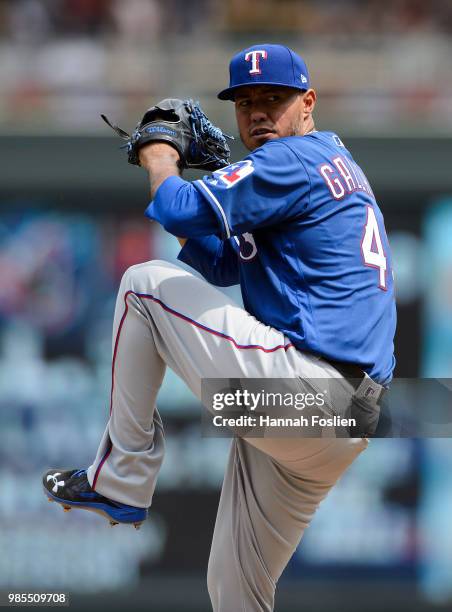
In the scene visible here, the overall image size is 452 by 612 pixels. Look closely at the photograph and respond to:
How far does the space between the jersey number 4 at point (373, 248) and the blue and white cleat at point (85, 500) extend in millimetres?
986

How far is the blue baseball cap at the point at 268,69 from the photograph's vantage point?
3.56 metres

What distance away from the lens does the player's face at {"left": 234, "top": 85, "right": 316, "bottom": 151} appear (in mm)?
3617

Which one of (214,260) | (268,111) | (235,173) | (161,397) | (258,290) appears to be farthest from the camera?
(161,397)

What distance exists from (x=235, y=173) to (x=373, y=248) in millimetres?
481

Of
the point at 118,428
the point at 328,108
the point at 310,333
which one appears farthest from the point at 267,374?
the point at 328,108

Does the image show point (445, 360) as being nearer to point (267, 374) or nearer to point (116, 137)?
point (116, 137)

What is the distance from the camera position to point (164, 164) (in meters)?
3.52

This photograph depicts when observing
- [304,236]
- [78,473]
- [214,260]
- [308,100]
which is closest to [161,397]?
[214,260]

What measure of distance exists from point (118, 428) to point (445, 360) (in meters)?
4.34

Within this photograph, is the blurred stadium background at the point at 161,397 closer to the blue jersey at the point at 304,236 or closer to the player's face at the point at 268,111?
the player's face at the point at 268,111

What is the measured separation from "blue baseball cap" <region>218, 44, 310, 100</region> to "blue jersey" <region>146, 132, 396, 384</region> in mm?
186

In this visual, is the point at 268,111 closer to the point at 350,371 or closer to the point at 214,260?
the point at 214,260

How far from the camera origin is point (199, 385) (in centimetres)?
343

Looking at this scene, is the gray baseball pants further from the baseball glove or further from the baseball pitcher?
the baseball glove
